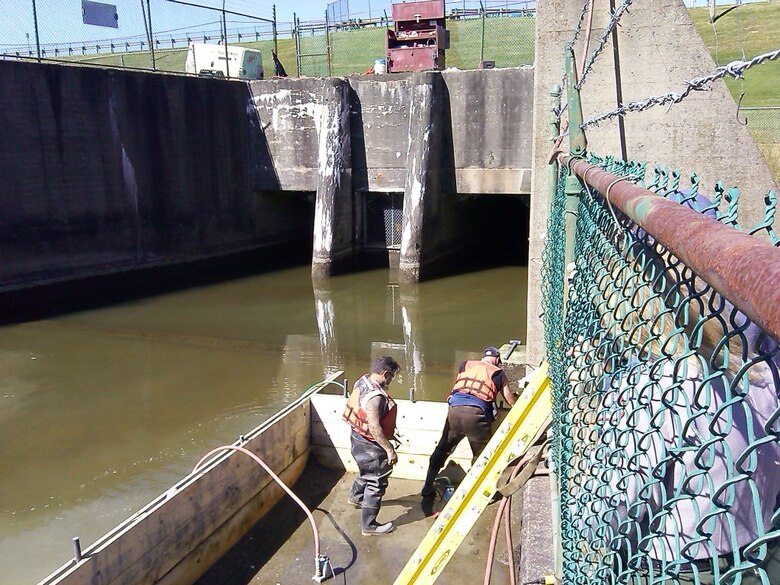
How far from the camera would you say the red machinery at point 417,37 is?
55.9 feet

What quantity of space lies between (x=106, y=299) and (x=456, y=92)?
27.1ft

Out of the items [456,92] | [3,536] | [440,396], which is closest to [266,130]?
[456,92]

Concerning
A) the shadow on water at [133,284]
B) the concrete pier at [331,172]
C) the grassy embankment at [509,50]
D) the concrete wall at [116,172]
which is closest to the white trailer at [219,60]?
the grassy embankment at [509,50]

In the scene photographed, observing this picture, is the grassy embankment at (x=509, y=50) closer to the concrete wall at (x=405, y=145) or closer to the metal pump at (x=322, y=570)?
the concrete wall at (x=405, y=145)

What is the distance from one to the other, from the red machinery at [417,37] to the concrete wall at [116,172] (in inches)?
160

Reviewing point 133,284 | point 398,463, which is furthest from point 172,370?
point 133,284

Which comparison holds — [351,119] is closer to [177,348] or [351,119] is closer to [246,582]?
[177,348]

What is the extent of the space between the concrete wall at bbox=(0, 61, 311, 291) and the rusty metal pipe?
42.5 feet

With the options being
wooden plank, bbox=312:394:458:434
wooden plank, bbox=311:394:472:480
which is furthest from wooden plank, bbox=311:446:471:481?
wooden plank, bbox=312:394:458:434

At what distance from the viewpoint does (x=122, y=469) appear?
6.40 meters

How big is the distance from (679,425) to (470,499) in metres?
1.98

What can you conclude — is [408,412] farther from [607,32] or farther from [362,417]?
[607,32]

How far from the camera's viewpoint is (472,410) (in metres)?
5.43

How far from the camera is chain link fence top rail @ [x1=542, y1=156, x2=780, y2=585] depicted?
1.01m
